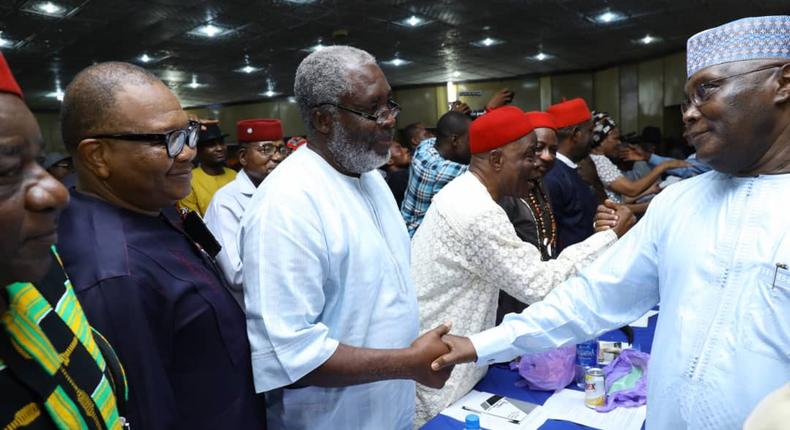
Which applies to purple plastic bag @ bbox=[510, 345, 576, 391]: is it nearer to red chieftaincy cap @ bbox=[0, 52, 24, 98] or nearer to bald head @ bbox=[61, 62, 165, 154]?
bald head @ bbox=[61, 62, 165, 154]

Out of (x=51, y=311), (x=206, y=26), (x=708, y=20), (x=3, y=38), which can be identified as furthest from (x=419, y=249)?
(x=708, y=20)

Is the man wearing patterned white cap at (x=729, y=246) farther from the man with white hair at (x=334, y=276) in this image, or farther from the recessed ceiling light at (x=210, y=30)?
the recessed ceiling light at (x=210, y=30)

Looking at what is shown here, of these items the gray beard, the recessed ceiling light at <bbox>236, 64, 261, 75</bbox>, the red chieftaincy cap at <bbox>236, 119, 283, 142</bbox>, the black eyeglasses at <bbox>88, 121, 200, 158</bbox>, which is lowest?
the gray beard

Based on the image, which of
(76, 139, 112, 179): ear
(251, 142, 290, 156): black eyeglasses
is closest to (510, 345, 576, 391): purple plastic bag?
(76, 139, 112, 179): ear

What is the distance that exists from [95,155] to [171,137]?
168mm

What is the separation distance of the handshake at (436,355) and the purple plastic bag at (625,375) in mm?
591

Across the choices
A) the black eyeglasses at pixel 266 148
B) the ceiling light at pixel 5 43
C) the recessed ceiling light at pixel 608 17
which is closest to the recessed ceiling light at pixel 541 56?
the recessed ceiling light at pixel 608 17

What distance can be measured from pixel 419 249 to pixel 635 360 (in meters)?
0.90

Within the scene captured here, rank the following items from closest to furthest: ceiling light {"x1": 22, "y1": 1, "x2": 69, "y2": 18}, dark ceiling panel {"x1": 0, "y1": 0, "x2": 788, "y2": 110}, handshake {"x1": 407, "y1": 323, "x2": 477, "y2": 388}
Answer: handshake {"x1": 407, "y1": 323, "x2": 477, "y2": 388} → ceiling light {"x1": 22, "y1": 1, "x2": 69, "y2": 18} → dark ceiling panel {"x1": 0, "y1": 0, "x2": 788, "y2": 110}

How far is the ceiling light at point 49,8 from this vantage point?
22.5ft

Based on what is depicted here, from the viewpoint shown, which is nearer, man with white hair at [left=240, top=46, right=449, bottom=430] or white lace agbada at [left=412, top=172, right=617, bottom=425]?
man with white hair at [left=240, top=46, right=449, bottom=430]

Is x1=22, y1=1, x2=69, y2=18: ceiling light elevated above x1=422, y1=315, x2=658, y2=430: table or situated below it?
above

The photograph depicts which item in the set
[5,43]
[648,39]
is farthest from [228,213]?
[648,39]

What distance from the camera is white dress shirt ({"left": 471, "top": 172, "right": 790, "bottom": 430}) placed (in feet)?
3.66
